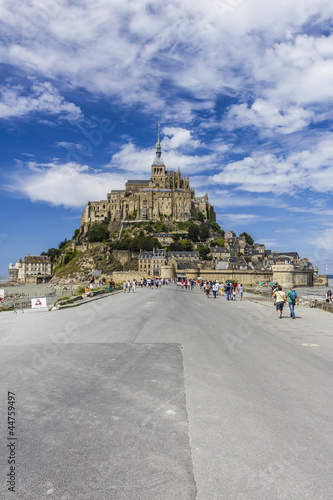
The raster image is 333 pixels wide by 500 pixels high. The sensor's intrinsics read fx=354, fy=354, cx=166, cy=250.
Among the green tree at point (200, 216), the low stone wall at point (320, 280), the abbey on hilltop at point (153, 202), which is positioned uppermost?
the abbey on hilltop at point (153, 202)

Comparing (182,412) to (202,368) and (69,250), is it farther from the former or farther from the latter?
(69,250)

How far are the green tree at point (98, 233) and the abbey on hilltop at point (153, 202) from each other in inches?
278

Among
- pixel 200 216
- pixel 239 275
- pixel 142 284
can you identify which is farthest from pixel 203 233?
pixel 142 284

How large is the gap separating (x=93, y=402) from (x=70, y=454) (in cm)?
124

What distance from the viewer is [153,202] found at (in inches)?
4656

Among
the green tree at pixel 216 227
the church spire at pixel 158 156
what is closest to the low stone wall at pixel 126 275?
the green tree at pixel 216 227

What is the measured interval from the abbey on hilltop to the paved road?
10992 centimetres

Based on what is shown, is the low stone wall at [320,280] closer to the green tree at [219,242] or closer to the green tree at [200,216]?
the green tree at [219,242]

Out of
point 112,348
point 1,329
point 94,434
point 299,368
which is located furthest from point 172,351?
point 1,329

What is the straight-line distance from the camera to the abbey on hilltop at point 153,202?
384ft

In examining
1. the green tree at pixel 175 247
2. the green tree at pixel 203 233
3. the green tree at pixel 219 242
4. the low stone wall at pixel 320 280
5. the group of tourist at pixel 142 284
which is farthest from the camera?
the green tree at pixel 219 242

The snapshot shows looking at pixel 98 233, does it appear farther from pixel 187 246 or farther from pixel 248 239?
pixel 248 239

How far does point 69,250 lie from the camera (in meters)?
120

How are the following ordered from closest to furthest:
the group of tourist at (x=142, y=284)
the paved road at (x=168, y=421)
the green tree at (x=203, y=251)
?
the paved road at (x=168, y=421) → the group of tourist at (x=142, y=284) → the green tree at (x=203, y=251)
